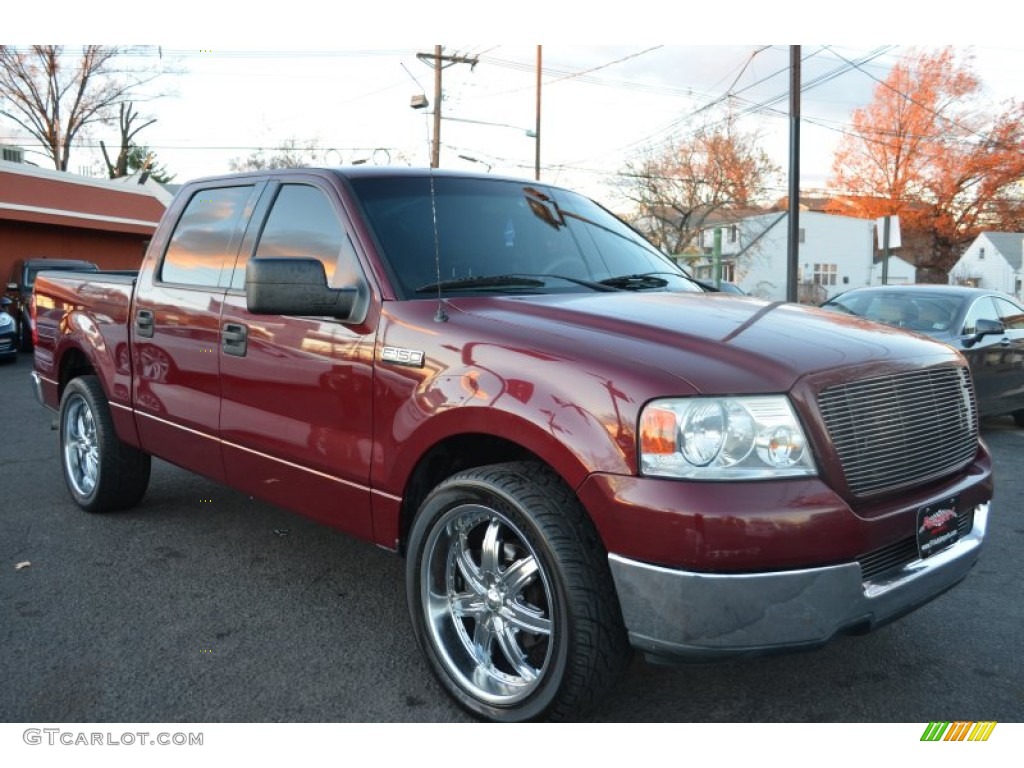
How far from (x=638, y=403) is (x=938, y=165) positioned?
58.9 meters

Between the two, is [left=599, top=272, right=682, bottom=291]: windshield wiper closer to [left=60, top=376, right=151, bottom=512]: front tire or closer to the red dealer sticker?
the red dealer sticker

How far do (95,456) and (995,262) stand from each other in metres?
75.3

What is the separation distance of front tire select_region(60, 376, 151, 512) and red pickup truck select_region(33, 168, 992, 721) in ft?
2.96

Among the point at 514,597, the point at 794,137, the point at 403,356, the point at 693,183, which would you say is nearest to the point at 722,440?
the point at 514,597

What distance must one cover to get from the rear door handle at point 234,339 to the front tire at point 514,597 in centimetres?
135

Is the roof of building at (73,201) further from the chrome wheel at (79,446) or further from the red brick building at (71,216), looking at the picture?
the chrome wheel at (79,446)

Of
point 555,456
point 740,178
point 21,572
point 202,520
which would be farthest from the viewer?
point 740,178

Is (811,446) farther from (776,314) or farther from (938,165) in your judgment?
(938,165)

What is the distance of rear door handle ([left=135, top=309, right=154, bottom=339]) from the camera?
462 centimetres

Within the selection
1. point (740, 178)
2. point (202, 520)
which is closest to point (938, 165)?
point (740, 178)

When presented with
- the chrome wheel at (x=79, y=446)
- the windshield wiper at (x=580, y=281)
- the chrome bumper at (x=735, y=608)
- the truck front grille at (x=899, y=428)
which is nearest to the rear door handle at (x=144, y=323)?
the chrome wheel at (x=79, y=446)

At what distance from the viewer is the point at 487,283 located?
3.55 meters

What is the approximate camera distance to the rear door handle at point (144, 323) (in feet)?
15.2
